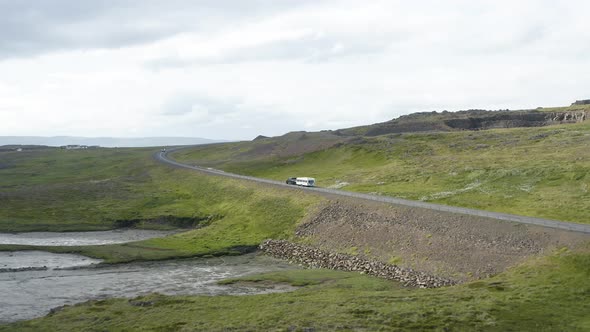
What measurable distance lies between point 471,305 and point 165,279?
111 feet

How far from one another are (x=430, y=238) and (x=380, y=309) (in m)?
24.9

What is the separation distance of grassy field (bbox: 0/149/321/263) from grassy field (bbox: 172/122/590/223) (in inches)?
810

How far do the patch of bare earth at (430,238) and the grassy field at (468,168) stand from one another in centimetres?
1479

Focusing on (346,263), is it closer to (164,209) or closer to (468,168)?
(468,168)

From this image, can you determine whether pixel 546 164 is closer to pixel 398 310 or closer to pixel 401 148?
pixel 401 148

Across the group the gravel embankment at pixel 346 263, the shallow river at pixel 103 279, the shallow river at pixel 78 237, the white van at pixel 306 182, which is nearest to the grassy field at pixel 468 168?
the white van at pixel 306 182

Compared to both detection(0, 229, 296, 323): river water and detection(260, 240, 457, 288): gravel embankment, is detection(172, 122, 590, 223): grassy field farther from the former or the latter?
detection(0, 229, 296, 323): river water

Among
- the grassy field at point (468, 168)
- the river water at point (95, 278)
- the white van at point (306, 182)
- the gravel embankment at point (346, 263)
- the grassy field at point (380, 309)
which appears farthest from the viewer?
the white van at point (306, 182)

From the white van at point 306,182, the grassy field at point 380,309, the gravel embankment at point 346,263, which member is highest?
the white van at point 306,182

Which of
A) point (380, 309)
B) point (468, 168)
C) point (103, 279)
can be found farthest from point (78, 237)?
point (468, 168)

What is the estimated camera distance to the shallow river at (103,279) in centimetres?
4709

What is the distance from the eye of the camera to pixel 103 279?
5622cm

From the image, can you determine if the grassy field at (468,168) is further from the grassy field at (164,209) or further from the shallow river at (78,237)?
the shallow river at (78,237)

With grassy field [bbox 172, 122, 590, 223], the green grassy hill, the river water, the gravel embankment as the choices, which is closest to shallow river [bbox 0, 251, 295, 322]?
the river water
